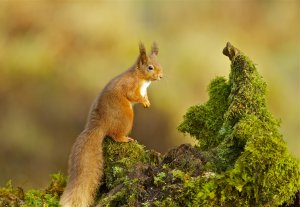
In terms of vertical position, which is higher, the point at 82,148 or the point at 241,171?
the point at 82,148

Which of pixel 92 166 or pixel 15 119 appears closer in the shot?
pixel 92 166

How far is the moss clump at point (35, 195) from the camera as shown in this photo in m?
4.06

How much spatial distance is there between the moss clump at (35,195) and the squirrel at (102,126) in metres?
0.14

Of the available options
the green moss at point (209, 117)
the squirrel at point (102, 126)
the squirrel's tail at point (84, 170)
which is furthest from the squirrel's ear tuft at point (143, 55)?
the squirrel's tail at point (84, 170)

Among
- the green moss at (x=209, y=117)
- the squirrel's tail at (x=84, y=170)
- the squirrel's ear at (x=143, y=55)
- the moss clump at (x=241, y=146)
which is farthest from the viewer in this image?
the squirrel's ear at (x=143, y=55)

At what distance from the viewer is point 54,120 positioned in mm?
8758

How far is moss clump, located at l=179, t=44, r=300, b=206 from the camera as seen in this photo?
140 inches

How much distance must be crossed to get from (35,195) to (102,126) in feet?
1.91

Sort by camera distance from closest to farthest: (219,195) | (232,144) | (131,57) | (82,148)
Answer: (219,195) < (232,144) < (82,148) < (131,57)

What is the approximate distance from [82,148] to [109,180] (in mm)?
276

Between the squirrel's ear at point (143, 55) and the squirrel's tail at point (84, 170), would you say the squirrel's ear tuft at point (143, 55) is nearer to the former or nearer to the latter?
the squirrel's ear at point (143, 55)

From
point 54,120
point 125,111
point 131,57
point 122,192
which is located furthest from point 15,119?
point 122,192

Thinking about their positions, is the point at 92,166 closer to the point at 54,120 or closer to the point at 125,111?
the point at 125,111

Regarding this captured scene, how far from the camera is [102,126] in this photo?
14.1 feet
